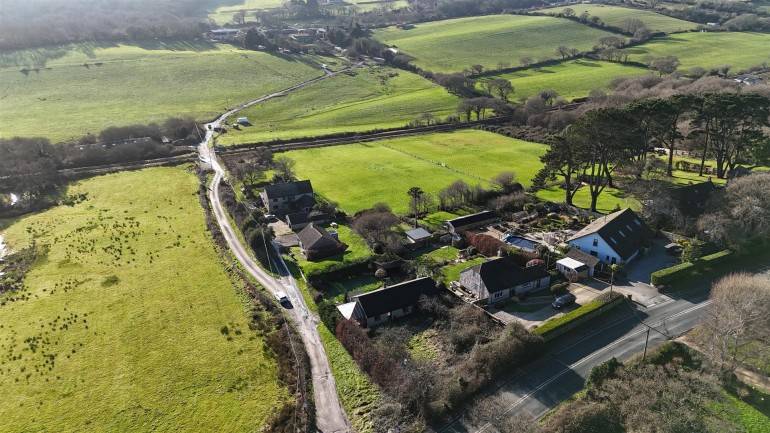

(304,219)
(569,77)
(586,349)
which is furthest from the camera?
(569,77)

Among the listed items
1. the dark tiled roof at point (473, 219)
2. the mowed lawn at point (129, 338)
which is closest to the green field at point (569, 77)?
the dark tiled roof at point (473, 219)

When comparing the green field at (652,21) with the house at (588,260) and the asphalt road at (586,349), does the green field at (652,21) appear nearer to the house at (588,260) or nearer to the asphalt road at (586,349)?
the house at (588,260)

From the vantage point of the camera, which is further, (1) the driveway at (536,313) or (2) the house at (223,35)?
(2) the house at (223,35)

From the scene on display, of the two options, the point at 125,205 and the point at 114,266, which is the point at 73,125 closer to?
the point at 125,205

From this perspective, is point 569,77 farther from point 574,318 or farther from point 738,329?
point 738,329

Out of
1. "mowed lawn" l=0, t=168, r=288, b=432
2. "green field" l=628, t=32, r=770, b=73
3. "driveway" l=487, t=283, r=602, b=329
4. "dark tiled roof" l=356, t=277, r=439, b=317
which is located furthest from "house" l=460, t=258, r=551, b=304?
"green field" l=628, t=32, r=770, b=73

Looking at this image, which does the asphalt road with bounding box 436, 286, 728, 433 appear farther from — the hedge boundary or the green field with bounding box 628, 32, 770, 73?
the green field with bounding box 628, 32, 770, 73

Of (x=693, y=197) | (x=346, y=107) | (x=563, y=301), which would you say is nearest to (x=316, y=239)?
(x=563, y=301)
